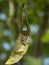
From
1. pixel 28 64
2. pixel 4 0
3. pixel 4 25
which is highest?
pixel 4 0

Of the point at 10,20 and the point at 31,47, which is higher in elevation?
the point at 10,20

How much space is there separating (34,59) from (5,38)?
0.37m

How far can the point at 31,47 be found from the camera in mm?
1951

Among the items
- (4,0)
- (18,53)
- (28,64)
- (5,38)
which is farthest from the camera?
(5,38)

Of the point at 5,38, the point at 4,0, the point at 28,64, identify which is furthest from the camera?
the point at 5,38

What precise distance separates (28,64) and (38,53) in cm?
20

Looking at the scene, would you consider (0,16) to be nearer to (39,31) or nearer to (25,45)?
(39,31)

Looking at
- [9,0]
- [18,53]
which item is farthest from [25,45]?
[9,0]

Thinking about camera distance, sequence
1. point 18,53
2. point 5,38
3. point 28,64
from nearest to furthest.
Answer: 1. point 18,53
2. point 28,64
3. point 5,38

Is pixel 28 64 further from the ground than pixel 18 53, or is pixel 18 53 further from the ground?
pixel 18 53

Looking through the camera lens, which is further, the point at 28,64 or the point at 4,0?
the point at 4,0

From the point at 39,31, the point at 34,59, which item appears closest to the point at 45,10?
the point at 39,31

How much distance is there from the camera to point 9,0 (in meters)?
1.82

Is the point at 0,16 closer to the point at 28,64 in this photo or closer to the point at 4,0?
the point at 4,0
